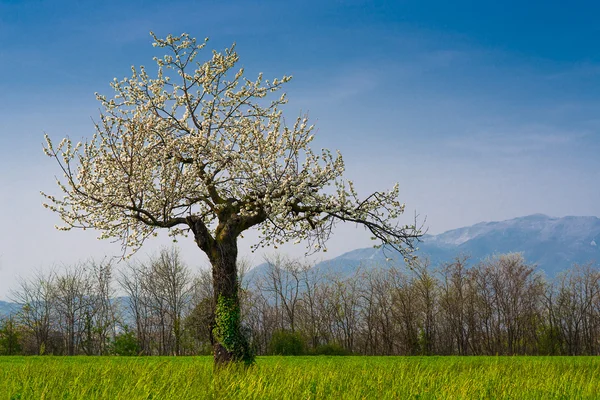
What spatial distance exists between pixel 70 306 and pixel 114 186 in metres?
43.4

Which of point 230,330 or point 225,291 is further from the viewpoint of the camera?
point 225,291

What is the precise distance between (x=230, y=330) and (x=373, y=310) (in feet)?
129

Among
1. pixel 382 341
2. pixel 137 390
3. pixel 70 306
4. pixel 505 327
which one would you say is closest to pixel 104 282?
pixel 70 306

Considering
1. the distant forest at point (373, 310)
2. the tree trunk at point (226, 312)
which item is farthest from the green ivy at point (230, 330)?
the distant forest at point (373, 310)

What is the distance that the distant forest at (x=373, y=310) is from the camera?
51.1 meters

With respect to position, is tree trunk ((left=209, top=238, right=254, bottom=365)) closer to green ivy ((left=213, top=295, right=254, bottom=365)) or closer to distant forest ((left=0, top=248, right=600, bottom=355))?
green ivy ((left=213, top=295, right=254, bottom=365))

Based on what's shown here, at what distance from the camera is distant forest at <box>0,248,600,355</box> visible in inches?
2013

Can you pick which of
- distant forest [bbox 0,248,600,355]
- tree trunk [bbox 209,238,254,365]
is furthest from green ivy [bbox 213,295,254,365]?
distant forest [bbox 0,248,600,355]

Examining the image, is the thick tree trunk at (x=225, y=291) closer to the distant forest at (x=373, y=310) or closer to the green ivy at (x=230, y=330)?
→ the green ivy at (x=230, y=330)

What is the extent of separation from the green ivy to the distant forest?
3215 centimetres

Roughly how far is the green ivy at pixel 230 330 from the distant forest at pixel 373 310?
1266 inches

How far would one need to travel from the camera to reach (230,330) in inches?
634

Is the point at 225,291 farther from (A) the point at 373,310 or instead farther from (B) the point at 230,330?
(A) the point at 373,310

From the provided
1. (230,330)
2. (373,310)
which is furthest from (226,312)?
(373,310)
